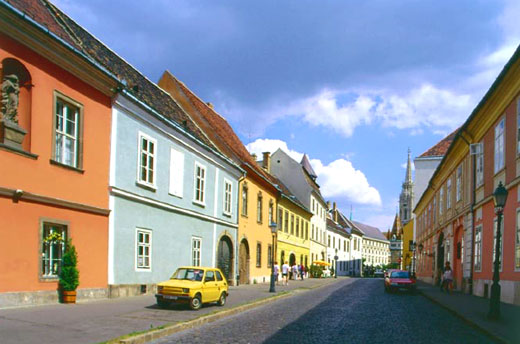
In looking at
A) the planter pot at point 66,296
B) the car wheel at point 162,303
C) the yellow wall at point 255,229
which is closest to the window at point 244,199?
the yellow wall at point 255,229

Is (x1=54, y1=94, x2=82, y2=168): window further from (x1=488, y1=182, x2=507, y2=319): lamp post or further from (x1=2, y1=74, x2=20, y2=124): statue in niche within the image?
(x1=488, y1=182, x2=507, y2=319): lamp post

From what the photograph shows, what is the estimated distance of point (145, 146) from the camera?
2028 cm

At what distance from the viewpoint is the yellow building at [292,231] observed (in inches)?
1708

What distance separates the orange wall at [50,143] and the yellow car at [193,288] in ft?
11.7

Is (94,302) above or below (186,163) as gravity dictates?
below

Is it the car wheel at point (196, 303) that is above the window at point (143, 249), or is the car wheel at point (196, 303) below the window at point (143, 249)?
below

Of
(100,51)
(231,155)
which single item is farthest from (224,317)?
(231,155)

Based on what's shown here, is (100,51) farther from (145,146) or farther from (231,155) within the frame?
(231,155)

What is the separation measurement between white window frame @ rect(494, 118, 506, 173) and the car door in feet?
38.3

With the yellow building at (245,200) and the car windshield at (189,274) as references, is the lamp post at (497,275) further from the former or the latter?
the yellow building at (245,200)

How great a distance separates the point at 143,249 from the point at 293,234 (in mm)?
29314

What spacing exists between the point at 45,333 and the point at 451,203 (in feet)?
93.4

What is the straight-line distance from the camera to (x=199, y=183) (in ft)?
85.3

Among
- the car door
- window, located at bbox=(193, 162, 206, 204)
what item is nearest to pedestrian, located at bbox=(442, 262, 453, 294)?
window, located at bbox=(193, 162, 206, 204)
